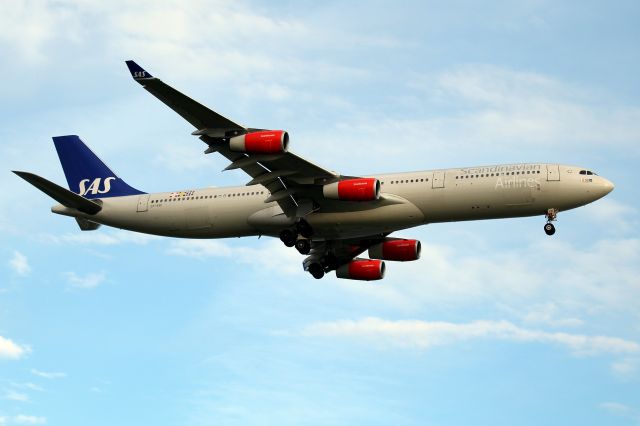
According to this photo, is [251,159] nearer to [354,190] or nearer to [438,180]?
[354,190]

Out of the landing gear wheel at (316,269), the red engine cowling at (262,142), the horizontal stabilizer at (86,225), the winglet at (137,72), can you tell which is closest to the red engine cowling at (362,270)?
the landing gear wheel at (316,269)

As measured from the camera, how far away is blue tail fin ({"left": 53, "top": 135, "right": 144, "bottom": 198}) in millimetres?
62531

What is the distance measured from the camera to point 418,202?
53125mm

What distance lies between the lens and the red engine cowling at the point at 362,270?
62281 mm

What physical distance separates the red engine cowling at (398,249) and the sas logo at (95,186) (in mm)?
16801

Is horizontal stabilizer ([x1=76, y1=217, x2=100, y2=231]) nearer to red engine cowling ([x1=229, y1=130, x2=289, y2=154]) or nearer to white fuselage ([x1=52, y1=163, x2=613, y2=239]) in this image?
white fuselage ([x1=52, y1=163, x2=613, y2=239])

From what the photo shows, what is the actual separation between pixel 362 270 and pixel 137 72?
20665 mm

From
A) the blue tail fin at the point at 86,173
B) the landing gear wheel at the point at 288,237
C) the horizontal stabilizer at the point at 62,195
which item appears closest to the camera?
the horizontal stabilizer at the point at 62,195

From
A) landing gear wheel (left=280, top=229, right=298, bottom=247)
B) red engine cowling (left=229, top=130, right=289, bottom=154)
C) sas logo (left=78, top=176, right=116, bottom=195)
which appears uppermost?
sas logo (left=78, top=176, right=116, bottom=195)

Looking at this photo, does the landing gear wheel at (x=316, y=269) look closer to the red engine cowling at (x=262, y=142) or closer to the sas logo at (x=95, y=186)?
the red engine cowling at (x=262, y=142)

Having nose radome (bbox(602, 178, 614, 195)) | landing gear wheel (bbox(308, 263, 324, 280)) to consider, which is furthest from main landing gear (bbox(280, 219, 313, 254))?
nose radome (bbox(602, 178, 614, 195))

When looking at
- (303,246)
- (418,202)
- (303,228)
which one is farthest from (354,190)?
(303,246)

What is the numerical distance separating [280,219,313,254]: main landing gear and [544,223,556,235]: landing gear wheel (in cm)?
1260

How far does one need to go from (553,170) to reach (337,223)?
1172 cm
